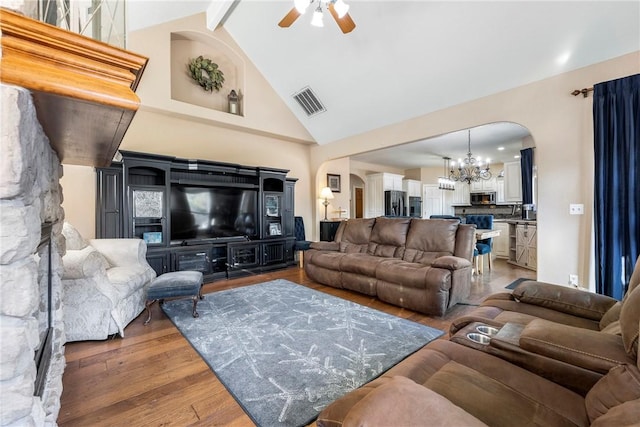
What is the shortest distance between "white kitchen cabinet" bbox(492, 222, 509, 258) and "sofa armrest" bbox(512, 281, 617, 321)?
530 centimetres

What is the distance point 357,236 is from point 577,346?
3.43 metres

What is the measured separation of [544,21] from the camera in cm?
263

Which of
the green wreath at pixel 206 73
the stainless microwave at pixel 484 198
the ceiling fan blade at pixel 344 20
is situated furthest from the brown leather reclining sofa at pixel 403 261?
the stainless microwave at pixel 484 198

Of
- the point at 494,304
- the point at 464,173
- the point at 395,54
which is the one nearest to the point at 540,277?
the point at 494,304

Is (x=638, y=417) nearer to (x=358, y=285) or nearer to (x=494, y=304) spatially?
(x=494, y=304)

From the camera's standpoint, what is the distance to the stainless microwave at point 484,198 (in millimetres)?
8141

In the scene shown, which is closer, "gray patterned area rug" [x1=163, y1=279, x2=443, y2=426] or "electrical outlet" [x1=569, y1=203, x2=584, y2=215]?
"gray patterned area rug" [x1=163, y1=279, x2=443, y2=426]

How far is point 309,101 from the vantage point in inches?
205

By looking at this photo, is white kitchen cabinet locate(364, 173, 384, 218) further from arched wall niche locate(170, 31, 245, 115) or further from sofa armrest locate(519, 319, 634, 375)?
sofa armrest locate(519, 319, 634, 375)

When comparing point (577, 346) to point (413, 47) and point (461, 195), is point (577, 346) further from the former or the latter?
point (461, 195)

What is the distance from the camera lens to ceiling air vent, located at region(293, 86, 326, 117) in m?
5.07

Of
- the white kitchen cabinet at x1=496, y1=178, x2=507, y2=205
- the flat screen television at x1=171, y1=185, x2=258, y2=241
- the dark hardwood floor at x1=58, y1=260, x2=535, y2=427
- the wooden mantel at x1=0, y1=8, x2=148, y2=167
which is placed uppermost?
the white kitchen cabinet at x1=496, y1=178, x2=507, y2=205

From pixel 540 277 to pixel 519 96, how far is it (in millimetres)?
2172

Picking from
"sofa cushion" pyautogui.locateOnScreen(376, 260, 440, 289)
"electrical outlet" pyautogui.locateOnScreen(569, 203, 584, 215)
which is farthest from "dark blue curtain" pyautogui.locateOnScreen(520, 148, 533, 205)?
"sofa cushion" pyautogui.locateOnScreen(376, 260, 440, 289)
